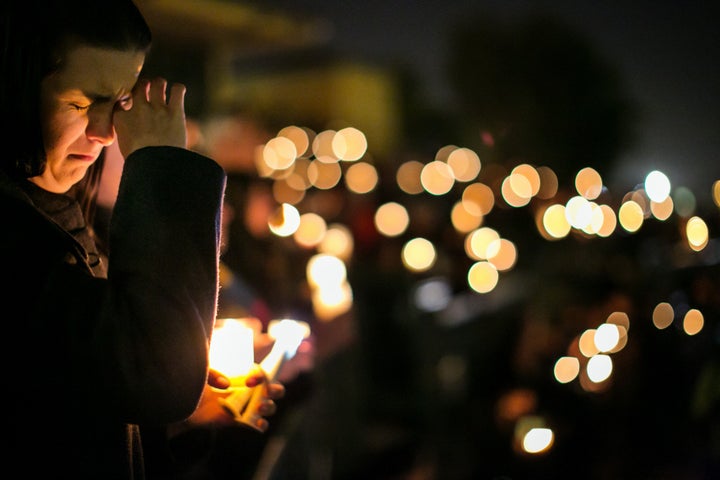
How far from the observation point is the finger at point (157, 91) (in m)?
1.49

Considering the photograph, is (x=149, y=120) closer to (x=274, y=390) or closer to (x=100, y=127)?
(x=100, y=127)

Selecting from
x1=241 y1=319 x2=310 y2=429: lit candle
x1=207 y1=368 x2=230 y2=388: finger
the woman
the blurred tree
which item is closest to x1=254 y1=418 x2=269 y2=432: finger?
x1=241 y1=319 x2=310 y2=429: lit candle

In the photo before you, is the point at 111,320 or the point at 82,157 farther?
the point at 82,157

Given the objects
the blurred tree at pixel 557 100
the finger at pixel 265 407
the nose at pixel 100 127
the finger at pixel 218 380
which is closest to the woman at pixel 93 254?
the nose at pixel 100 127

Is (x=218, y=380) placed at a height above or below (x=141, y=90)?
below

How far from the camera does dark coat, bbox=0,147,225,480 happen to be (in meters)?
1.27

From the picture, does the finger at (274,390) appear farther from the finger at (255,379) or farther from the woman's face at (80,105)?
the woman's face at (80,105)

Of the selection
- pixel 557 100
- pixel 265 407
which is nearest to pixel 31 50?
pixel 265 407

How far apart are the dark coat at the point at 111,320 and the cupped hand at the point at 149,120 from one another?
46 mm

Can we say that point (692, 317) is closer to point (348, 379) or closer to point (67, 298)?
point (348, 379)

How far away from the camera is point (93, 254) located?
1578 millimetres

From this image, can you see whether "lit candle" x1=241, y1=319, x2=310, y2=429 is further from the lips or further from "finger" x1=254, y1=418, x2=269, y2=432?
the lips

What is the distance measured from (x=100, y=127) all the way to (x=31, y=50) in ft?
0.57

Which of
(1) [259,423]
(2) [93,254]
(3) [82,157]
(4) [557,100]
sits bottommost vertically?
(1) [259,423]
